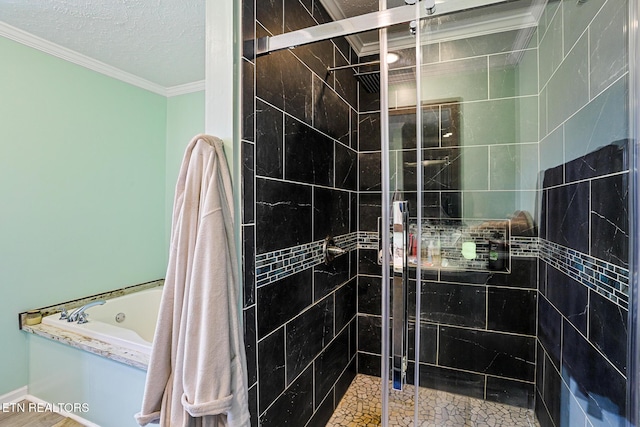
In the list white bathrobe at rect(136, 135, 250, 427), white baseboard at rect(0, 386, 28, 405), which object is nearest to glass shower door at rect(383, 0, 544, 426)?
white bathrobe at rect(136, 135, 250, 427)

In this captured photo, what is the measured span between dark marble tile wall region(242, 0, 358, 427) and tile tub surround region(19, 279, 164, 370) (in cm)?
63

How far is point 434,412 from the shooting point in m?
1.49

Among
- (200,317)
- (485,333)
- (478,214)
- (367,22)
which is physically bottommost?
(485,333)

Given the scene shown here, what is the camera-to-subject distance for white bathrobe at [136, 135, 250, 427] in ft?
2.94

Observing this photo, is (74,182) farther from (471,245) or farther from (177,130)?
(471,245)

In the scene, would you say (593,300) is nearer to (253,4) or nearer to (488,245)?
(488,245)

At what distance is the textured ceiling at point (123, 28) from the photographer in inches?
63.7

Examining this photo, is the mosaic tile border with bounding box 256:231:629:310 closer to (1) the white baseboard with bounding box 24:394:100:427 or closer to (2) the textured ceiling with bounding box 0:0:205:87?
(1) the white baseboard with bounding box 24:394:100:427

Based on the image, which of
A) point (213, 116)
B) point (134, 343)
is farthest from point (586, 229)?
point (134, 343)

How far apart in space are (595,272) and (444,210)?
757 mm

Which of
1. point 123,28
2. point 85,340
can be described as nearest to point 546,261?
point 85,340

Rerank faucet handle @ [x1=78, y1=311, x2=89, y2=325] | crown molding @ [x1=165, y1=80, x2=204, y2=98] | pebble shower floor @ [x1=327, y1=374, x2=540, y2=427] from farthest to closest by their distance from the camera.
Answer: crown molding @ [x1=165, y1=80, x2=204, y2=98]
faucet handle @ [x1=78, y1=311, x2=89, y2=325]
pebble shower floor @ [x1=327, y1=374, x2=540, y2=427]

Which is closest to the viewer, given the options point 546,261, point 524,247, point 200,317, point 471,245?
point 200,317

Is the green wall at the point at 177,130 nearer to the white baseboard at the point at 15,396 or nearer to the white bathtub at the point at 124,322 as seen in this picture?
the white bathtub at the point at 124,322
